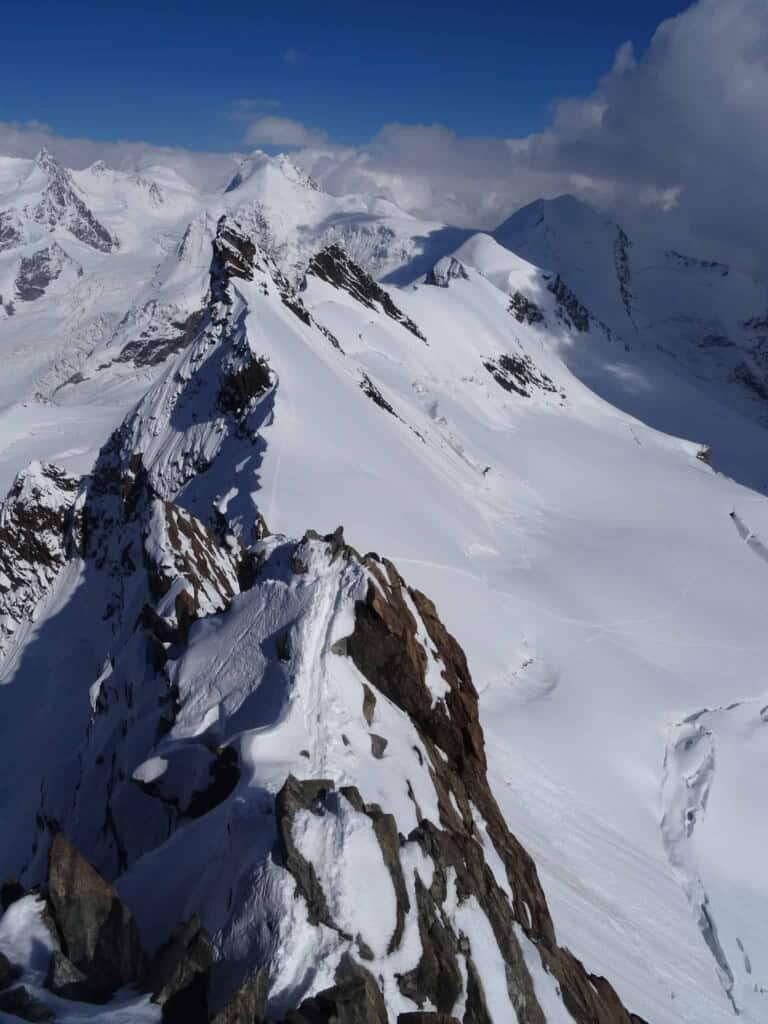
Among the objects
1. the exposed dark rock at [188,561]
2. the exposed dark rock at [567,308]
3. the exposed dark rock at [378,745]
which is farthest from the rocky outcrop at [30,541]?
the exposed dark rock at [567,308]

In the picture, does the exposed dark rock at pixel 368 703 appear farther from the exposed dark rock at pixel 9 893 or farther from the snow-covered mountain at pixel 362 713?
the exposed dark rock at pixel 9 893

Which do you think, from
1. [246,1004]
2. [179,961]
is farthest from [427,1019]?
[179,961]

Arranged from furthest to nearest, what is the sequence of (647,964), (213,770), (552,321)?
(552,321)
(647,964)
(213,770)

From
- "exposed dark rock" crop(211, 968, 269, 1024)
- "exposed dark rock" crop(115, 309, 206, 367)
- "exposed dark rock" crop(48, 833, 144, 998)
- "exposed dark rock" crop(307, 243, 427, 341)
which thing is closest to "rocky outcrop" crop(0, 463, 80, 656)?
"exposed dark rock" crop(48, 833, 144, 998)

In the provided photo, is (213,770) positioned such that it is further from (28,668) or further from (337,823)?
(28,668)

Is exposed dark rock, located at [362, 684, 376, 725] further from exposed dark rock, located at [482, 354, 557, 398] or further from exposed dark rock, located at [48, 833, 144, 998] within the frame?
exposed dark rock, located at [482, 354, 557, 398]

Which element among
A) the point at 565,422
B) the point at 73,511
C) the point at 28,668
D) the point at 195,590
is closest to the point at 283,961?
the point at 195,590
